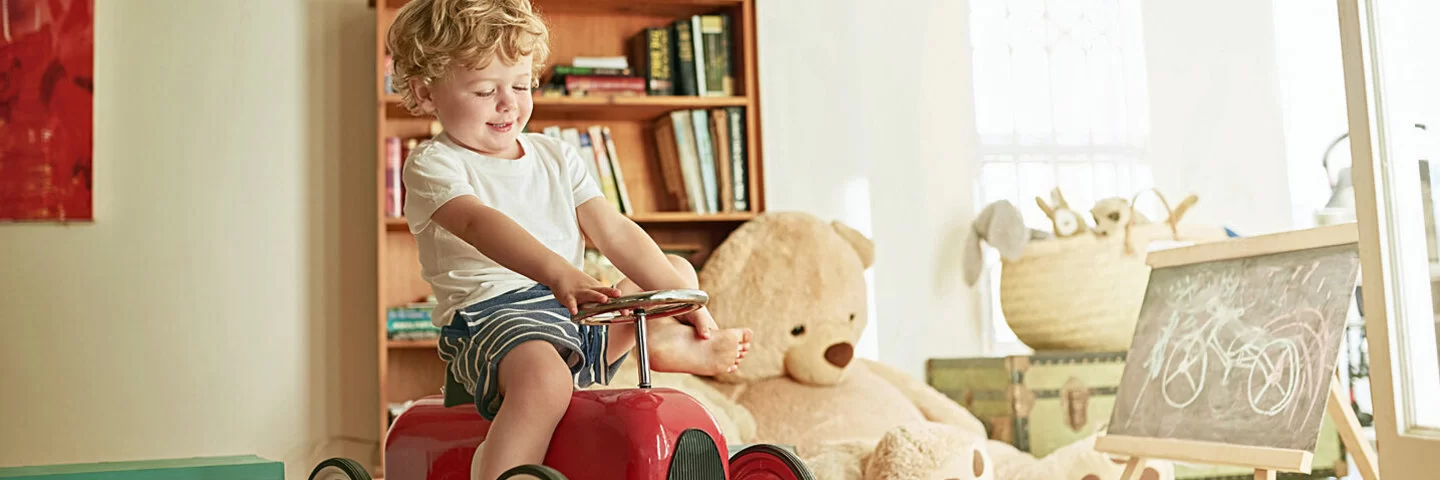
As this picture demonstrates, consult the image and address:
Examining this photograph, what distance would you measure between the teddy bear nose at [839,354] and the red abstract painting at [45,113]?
172 cm

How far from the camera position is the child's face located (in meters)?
1.42

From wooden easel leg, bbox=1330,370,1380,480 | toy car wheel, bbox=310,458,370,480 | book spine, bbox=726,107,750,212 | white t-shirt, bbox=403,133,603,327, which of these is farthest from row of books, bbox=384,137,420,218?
wooden easel leg, bbox=1330,370,1380,480

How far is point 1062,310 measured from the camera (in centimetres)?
309

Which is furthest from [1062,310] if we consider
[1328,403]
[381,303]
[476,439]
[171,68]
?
[171,68]

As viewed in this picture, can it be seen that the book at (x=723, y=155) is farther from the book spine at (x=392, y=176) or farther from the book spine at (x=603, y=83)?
the book spine at (x=392, y=176)

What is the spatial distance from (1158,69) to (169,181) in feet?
8.64

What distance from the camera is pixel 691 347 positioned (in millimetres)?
1416

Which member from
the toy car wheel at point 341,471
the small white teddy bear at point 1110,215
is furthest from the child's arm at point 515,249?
the small white teddy bear at point 1110,215

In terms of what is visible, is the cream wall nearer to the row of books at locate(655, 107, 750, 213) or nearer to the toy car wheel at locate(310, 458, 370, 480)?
the row of books at locate(655, 107, 750, 213)

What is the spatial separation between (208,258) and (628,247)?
184cm

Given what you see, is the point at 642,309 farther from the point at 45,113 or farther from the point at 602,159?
the point at 45,113

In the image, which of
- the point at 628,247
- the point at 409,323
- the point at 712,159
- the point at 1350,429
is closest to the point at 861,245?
the point at 712,159

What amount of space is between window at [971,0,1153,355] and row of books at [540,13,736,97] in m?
0.80

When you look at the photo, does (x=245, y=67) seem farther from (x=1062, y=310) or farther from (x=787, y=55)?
(x=1062, y=310)
